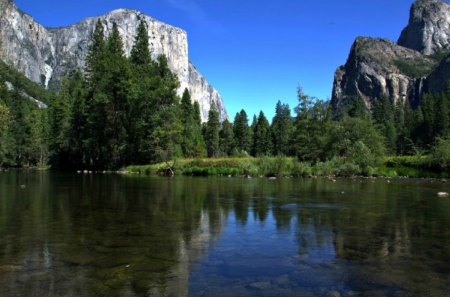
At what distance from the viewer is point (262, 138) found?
411ft

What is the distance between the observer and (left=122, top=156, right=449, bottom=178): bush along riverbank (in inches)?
1927

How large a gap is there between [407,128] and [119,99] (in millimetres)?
92987

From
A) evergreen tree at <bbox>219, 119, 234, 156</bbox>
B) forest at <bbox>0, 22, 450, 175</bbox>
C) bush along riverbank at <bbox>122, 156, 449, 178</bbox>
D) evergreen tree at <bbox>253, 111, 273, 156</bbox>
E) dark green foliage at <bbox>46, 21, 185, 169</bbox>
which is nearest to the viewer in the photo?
bush along riverbank at <bbox>122, 156, 449, 178</bbox>

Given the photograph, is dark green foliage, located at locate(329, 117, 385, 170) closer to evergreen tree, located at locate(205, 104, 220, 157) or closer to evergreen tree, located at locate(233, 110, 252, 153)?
evergreen tree, located at locate(205, 104, 220, 157)

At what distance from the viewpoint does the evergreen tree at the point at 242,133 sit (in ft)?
420

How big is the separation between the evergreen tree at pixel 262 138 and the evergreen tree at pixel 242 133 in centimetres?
219

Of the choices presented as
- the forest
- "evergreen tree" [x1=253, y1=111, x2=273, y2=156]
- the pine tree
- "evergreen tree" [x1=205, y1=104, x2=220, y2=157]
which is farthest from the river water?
"evergreen tree" [x1=253, y1=111, x2=273, y2=156]

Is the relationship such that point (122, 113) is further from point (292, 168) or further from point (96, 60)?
point (292, 168)

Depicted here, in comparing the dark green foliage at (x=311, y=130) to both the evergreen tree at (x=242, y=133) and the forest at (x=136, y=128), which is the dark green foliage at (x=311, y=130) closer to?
the forest at (x=136, y=128)

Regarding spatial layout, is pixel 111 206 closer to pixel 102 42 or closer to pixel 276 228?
pixel 276 228

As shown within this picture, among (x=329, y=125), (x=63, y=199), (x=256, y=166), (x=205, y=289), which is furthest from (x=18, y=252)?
(x=329, y=125)

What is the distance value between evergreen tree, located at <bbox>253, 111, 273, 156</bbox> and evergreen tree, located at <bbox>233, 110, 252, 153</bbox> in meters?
2.19

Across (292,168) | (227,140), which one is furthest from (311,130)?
(227,140)

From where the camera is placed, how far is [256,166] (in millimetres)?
50000
